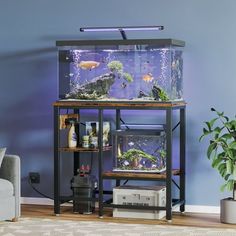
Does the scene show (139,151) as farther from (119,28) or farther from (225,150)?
(119,28)

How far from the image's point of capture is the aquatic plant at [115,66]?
20.0 feet

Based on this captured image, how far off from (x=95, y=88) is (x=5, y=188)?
1187 mm

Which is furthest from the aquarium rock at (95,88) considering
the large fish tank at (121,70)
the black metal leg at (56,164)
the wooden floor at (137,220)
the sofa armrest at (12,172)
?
the wooden floor at (137,220)

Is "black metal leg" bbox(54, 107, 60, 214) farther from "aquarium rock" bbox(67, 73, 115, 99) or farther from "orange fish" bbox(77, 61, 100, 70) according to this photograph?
"orange fish" bbox(77, 61, 100, 70)

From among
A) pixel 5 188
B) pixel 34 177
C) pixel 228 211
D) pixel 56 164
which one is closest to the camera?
pixel 5 188

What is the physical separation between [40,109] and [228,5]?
2.02m

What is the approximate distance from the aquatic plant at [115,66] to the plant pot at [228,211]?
1.42 metres

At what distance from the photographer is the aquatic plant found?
6.11 meters

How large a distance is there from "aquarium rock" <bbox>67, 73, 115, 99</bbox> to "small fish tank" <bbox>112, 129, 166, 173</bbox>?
0.37m

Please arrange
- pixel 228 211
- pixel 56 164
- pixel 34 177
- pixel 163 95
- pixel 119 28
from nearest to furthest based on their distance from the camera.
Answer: pixel 228 211
pixel 163 95
pixel 119 28
pixel 56 164
pixel 34 177

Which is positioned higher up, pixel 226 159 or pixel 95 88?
pixel 95 88

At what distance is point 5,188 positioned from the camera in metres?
5.76

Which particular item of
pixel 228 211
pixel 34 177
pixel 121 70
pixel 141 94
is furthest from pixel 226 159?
pixel 34 177

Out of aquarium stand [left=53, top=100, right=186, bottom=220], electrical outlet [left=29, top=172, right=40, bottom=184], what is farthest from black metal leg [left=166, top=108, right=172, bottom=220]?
electrical outlet [left=29, top=172, right=40, bottom=184]
